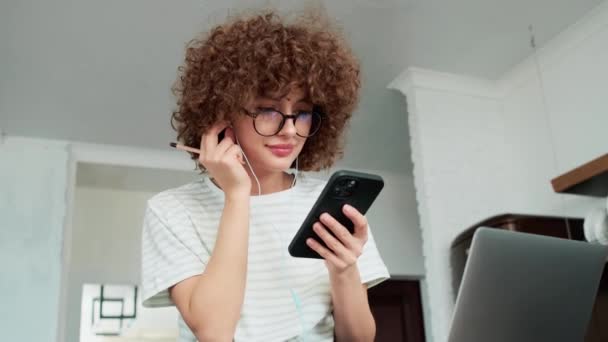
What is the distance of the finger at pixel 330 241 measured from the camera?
32.5 inches

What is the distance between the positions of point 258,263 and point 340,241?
0.13m

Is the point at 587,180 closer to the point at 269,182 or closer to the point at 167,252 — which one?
the point at 269,182

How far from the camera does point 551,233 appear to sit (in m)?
2.48

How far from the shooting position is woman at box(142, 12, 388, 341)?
826 mm

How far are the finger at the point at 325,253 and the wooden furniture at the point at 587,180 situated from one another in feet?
5.29

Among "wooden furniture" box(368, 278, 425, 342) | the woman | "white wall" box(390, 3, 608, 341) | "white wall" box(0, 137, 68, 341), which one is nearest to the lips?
the woman

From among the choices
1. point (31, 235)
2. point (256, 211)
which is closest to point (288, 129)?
point (256, 211)

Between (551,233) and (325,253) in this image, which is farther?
(551,233)

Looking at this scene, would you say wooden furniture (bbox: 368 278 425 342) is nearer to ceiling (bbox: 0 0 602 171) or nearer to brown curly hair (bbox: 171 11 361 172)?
ceiling (bbox: 0 0 602 171)

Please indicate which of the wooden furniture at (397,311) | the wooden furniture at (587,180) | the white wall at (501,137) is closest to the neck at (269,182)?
the wooden furniture at (587,180)

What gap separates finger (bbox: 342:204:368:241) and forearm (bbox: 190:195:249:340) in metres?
0.13

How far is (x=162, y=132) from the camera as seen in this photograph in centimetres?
358

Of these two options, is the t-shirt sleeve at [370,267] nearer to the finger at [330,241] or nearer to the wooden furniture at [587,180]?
the finger at [330,241]

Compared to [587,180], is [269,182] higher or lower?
lower
